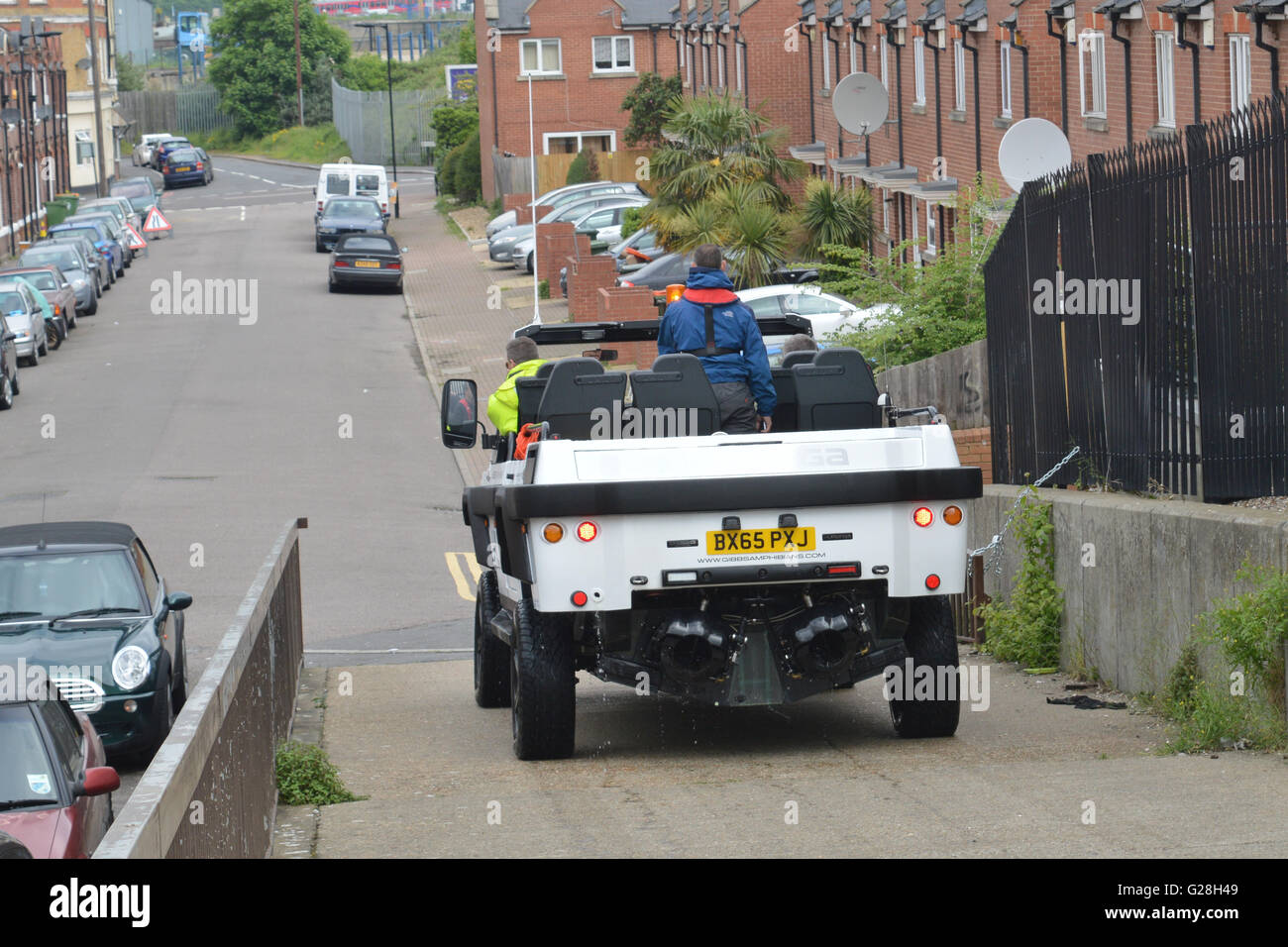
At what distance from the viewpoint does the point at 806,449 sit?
784 cm

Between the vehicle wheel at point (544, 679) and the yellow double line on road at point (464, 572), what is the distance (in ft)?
29.7

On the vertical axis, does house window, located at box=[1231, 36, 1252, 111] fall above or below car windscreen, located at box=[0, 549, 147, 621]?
above

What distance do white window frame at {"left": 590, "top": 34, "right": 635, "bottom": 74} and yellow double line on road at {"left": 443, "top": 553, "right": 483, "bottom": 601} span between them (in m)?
44.8

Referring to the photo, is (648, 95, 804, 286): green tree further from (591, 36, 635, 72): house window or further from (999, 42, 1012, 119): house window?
(591, 36, 635, 72): house window

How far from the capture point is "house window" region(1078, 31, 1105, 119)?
80.3 feet

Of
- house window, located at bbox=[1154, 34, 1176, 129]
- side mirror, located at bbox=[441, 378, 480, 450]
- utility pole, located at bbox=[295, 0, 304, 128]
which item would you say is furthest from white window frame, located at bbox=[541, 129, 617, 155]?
side mirror, located at bbox=[441, 378, 480, 450]

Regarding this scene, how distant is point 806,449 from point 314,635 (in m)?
8.73

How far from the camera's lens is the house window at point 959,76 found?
31016 millimetres

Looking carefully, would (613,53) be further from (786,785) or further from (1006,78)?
(786,785)

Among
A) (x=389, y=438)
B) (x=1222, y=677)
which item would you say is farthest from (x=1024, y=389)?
(x=389, y=438)

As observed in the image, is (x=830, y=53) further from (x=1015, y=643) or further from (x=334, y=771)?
(x=334, y=771)

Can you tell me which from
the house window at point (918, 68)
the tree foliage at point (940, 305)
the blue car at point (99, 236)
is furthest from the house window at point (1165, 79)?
the blue car at point (99, 236)

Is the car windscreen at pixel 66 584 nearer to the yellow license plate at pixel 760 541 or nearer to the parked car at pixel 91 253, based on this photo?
the yellow license plate at pixel 760 541

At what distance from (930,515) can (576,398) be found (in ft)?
6.11
